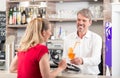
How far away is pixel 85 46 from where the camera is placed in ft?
11.0

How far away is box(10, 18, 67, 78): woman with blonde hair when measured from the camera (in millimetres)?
2016

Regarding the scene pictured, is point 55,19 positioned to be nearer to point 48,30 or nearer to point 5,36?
point 5,36

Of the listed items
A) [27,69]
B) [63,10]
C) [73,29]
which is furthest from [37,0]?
[27,69]

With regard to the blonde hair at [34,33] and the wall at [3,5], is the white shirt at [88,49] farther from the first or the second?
the wall at [3,5]

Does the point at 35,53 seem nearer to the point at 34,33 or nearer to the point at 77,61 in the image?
the point at 34,33

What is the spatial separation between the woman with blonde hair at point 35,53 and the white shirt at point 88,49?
1075 millimetres

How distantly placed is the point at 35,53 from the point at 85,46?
1.40 metres

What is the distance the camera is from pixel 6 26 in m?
5.70

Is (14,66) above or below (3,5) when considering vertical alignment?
below

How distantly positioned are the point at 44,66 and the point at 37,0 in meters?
3.66

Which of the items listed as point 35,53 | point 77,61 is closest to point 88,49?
point 77,61

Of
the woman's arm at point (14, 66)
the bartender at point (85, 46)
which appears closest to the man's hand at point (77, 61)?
the bartender at point (85, 46)

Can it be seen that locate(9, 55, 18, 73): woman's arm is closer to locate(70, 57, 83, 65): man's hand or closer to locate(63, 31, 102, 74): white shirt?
locate(70, 57, 83, 65): man's hand

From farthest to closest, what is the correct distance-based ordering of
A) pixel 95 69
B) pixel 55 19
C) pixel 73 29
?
1. pixel 73 29
2. pixel 55 19
3. pixel 95 69
